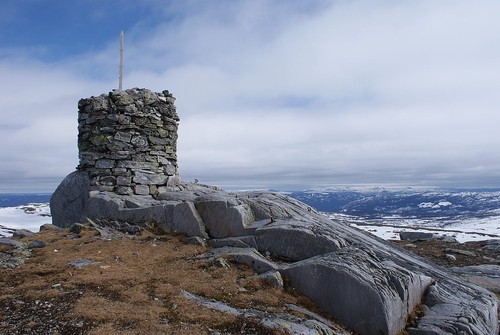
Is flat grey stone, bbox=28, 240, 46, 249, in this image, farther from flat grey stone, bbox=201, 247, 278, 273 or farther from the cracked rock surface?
flat grey stone, bbox=201, 247, 278, 273

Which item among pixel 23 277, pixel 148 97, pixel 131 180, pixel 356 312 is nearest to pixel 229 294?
pixel 356 312

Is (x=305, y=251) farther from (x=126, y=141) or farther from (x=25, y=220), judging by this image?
(x=25, y=220)

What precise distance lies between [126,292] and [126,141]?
11.2 metres

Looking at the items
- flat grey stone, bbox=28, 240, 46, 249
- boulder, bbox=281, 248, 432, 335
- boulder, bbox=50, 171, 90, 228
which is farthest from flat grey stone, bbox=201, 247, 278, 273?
boulder, bbox=50, 171, 90, 228

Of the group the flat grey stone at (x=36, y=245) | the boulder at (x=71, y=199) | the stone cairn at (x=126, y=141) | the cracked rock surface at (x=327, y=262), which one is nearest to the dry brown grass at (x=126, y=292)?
the flat grey stone at (x=36, y=245)

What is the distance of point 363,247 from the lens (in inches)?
451

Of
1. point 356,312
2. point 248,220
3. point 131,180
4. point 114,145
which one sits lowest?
point 356,312

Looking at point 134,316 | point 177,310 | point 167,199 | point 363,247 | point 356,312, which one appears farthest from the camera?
point 167,199

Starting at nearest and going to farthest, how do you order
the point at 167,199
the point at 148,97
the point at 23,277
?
the point at 23,277 → the point at 167,199 → the point at 148,97

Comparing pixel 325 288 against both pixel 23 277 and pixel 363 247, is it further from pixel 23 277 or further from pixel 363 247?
pixel 23 277

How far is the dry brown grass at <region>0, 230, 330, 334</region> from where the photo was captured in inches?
275

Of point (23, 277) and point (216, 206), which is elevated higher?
point (216, 206)

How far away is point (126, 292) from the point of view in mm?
8609

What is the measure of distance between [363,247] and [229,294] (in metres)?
4.77
